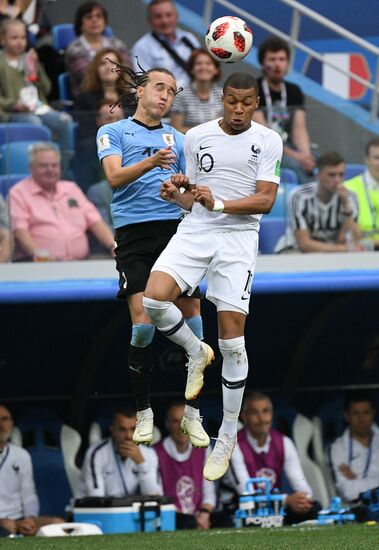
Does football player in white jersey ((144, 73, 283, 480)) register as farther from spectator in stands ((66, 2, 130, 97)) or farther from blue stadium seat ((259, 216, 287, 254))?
spectator in stands ((66, 2, 130, 97))

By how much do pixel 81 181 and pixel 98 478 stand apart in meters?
2.56

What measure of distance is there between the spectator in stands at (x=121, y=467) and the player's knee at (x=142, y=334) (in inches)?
137

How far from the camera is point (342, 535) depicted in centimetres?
1091

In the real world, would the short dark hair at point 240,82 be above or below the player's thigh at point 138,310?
above

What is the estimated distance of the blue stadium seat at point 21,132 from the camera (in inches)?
476

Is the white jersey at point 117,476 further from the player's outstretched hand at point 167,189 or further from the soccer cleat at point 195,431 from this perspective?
the player's outstretched hand at point 167,189

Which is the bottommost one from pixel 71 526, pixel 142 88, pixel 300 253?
pixel 71 526

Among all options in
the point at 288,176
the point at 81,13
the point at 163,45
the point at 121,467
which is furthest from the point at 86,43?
the point at 121,467

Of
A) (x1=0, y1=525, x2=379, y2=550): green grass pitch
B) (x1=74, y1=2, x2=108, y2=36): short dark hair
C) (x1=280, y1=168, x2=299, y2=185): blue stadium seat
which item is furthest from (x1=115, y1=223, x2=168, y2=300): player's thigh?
(x1=74, y1=2, x2=108, y2=36): short dark hair

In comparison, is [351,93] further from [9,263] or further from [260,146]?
[260,146]

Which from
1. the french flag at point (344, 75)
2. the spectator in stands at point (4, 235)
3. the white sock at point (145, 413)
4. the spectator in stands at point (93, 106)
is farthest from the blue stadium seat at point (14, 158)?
the french flag at point (344, 75)

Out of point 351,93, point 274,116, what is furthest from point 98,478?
point 351,93

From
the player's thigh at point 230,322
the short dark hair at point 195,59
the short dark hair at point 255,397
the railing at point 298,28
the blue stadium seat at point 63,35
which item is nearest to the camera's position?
the player's thigh at point 230,322

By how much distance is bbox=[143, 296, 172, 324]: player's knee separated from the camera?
9195 mm
